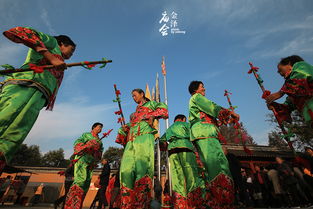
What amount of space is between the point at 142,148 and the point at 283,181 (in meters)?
5.83

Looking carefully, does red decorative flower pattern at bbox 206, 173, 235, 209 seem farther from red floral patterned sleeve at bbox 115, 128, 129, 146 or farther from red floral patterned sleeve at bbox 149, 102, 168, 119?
red floral patterned sleeve at bbox 115, 128, 129, 146

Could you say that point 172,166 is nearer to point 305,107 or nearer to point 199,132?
point 199,132

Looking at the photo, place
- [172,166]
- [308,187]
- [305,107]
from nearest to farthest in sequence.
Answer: [305,107] < [172,166] < [308,187]

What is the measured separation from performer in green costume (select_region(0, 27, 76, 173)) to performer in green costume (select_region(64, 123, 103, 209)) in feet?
8.94

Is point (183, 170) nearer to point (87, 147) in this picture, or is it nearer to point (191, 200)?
point (191, 200)

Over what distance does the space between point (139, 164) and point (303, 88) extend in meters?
2.39

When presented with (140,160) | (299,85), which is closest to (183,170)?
(140,160)

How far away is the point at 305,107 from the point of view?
2.28 metres

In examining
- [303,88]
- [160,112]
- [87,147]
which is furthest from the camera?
[87,147]

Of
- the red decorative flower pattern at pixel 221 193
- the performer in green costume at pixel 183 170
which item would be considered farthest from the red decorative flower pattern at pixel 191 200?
the red decorative flower pattern at pixel 221 193

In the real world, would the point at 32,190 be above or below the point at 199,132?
above

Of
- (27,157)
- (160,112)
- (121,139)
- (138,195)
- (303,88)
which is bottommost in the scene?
(138,195)

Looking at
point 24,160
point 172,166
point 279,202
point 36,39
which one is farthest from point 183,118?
point 24,160

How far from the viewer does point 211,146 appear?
2787mm
